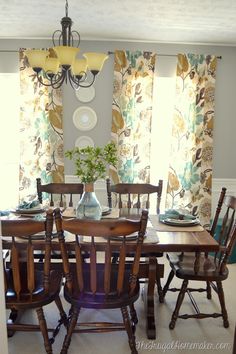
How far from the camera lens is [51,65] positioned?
244 centimetres

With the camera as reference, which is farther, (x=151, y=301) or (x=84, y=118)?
(x=84, y=118)

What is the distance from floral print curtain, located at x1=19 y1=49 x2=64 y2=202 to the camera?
4125 millimetres

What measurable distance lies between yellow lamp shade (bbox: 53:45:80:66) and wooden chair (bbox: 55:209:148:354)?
3.28ft

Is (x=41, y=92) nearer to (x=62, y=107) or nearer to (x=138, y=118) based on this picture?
(x=62, y=107)

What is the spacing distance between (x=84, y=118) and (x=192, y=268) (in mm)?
2424

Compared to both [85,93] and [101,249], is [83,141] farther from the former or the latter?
[101,249]

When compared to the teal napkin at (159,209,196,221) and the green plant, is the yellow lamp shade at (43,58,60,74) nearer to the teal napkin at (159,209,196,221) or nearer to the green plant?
the green plant

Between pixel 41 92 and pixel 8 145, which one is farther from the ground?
pixel 41 92

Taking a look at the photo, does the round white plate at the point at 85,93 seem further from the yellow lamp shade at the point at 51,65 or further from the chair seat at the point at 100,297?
the chair seat at the point at 100,297

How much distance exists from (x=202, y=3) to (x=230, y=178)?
2.27 meters

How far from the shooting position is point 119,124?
418 cm

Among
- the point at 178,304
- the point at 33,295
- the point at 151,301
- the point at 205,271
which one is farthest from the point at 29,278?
the point at 205,271

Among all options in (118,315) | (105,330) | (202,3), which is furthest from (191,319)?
(202,3)

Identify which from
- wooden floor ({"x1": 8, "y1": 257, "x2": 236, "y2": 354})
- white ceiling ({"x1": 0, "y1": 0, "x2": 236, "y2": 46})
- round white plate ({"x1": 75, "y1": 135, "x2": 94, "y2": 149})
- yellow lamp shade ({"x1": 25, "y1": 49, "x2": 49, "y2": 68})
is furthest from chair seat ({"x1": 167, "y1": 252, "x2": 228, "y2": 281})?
white ceiling ({"x1": 0, "y1": 0, "x2": 236, "y2": 46})
